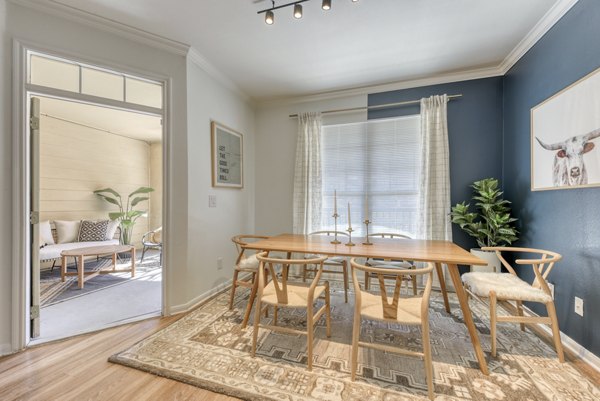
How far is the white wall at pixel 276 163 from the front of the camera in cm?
373

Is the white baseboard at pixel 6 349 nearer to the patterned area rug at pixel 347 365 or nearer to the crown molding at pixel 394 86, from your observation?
the patterned area rug at pixel 347 365

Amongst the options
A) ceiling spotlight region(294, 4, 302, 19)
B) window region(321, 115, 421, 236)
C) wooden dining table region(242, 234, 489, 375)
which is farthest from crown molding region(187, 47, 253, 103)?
wooden dining table region(242, 234, 489, 375)

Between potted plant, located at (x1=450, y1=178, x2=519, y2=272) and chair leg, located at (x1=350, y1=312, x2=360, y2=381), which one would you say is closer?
chair leg, located at (x1=350, y1=312, x2=360, y2=381)

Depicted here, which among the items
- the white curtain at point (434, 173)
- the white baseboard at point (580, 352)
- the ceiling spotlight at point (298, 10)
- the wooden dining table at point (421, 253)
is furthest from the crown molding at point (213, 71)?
the white baseboard at point (580, 352)

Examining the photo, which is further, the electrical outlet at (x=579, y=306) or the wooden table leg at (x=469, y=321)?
the electrical outlet at (x=579, y=306)

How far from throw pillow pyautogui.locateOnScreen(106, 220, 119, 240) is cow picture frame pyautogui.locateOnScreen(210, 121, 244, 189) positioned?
3061 mm

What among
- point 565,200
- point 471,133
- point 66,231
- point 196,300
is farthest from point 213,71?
point 66,231

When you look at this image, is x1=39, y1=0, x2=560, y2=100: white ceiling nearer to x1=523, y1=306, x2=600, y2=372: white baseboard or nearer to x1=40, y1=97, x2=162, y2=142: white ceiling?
x1=40, y1=97, x2=162, y2=142: white ceiling

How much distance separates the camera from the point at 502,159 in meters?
2.86

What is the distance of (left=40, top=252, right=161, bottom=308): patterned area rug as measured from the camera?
2.90 metres

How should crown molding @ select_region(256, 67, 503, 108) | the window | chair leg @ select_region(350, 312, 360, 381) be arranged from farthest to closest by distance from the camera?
the window
crown molding @ select_region(256, 67, 503, 108)
chair leg @ select_region(350, 312, 360, 381)

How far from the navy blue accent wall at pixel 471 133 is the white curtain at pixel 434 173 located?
0.45 ft

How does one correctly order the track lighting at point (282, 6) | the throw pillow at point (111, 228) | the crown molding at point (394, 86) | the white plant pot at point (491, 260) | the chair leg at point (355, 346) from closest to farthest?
the chair leg at point (355, 346) → the track lighting at point (282, 6) → the white plant pot at point (491, 260) → the crown molding at point (394, 86) → the throw pillow at point (111, 228)

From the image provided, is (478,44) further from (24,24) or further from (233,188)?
(24,24)
